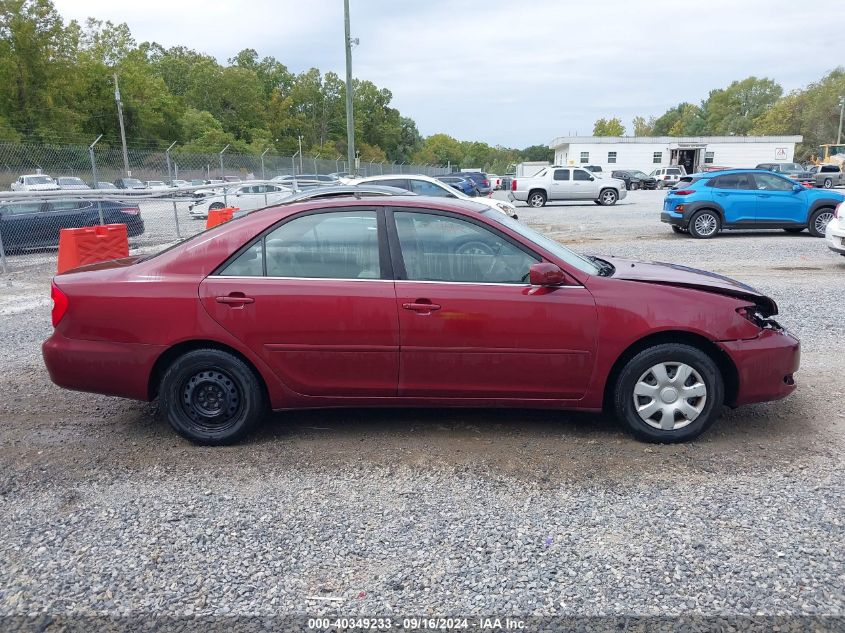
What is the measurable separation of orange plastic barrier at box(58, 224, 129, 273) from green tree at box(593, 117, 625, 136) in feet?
503

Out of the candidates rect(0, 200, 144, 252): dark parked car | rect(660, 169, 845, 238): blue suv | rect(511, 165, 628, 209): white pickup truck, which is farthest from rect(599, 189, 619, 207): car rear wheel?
rect(0, 200, 144, 252): dark parked car

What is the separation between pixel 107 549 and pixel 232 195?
22.2 metres

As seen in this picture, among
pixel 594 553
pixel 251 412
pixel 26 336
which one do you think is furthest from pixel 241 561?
pixel 26 336

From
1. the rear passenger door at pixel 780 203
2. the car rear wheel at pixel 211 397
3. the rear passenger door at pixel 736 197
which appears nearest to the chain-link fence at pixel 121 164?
the rear passenger door at pixel 736 197

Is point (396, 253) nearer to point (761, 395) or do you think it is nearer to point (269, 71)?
A: point (761, 395)

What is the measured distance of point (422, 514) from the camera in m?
3.44

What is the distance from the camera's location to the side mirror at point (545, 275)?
4.03 meters

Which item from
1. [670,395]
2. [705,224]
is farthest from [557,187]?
[670,395]

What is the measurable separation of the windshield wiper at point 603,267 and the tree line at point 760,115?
9842 centimetres

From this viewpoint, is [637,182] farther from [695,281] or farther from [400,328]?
[400,328]

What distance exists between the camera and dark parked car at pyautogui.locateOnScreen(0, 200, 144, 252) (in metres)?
14.3

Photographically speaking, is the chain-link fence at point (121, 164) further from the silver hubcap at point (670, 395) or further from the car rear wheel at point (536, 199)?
the silver hubcap at point (670, 395)

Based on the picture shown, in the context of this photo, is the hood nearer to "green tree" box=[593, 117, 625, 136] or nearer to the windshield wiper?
the windshield wiper

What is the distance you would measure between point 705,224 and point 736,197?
0.87 m
